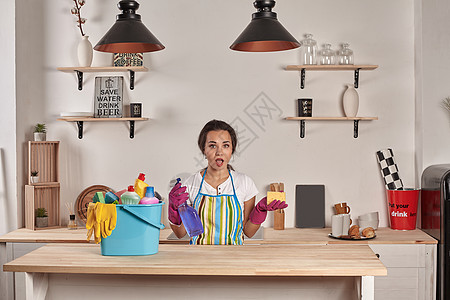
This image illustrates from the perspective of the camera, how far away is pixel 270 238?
3.78 metres

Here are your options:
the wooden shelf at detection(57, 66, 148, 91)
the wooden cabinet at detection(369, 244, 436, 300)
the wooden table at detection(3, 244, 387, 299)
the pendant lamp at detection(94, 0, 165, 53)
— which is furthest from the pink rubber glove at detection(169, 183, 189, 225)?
the wooden shelf at detection(57, 66, 148, 91)

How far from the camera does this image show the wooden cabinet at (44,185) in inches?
158

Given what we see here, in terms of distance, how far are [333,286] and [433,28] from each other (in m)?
2.68

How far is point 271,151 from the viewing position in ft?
14.0

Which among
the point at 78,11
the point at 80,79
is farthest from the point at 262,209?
the point at 78,11

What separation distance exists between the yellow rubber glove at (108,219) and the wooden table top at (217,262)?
0.39 feet

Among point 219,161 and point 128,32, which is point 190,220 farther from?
point 128,32

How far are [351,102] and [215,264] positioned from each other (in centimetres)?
241

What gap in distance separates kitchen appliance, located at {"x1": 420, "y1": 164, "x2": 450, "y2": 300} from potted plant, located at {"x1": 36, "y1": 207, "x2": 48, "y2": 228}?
295cm

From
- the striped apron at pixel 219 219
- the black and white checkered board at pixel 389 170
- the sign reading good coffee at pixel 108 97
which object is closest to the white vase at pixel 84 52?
the sign reading good coffee at pixel 108 97

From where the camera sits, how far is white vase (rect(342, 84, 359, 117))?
13.4ft

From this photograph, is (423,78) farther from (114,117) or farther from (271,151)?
(114,117)

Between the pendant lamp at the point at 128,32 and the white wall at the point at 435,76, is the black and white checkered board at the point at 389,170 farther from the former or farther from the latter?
the pendant lamp at the point at 128,32

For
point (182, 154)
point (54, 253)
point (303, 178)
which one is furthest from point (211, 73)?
point (54, 253)
